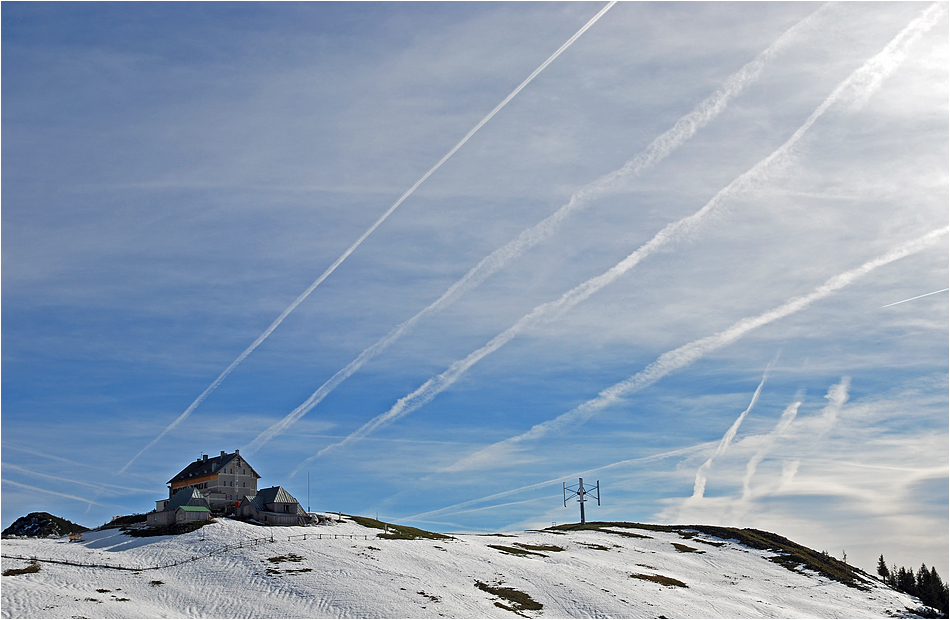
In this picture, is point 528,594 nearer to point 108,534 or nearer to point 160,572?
point 160,572

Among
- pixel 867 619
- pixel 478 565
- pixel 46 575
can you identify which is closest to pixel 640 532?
pixel 867 619

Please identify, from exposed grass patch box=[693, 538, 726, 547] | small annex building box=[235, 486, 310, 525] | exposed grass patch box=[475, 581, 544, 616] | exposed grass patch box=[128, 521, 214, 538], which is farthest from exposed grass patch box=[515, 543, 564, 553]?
exposed grass patch box=[128, 521, 214, 538]

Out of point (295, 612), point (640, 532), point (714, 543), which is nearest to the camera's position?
point (295, 612)

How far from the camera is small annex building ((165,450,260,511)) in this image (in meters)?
107

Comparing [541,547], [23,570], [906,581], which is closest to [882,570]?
[906,581]

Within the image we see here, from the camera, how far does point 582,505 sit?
150250mm

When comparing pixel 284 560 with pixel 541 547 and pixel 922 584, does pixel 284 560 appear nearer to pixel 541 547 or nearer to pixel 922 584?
pixel 541 547

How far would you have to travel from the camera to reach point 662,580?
8375 cm

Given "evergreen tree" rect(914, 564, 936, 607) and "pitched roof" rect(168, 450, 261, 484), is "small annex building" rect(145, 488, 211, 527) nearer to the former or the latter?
"pitched roof" rect(168, 450, 261, 484)

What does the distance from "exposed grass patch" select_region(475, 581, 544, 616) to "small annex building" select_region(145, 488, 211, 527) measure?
1631 inches

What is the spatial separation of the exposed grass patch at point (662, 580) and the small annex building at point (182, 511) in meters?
54.0

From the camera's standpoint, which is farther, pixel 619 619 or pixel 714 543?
pixel 714 543

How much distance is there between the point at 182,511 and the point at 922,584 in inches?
4433

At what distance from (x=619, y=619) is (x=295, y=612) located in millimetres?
28366
